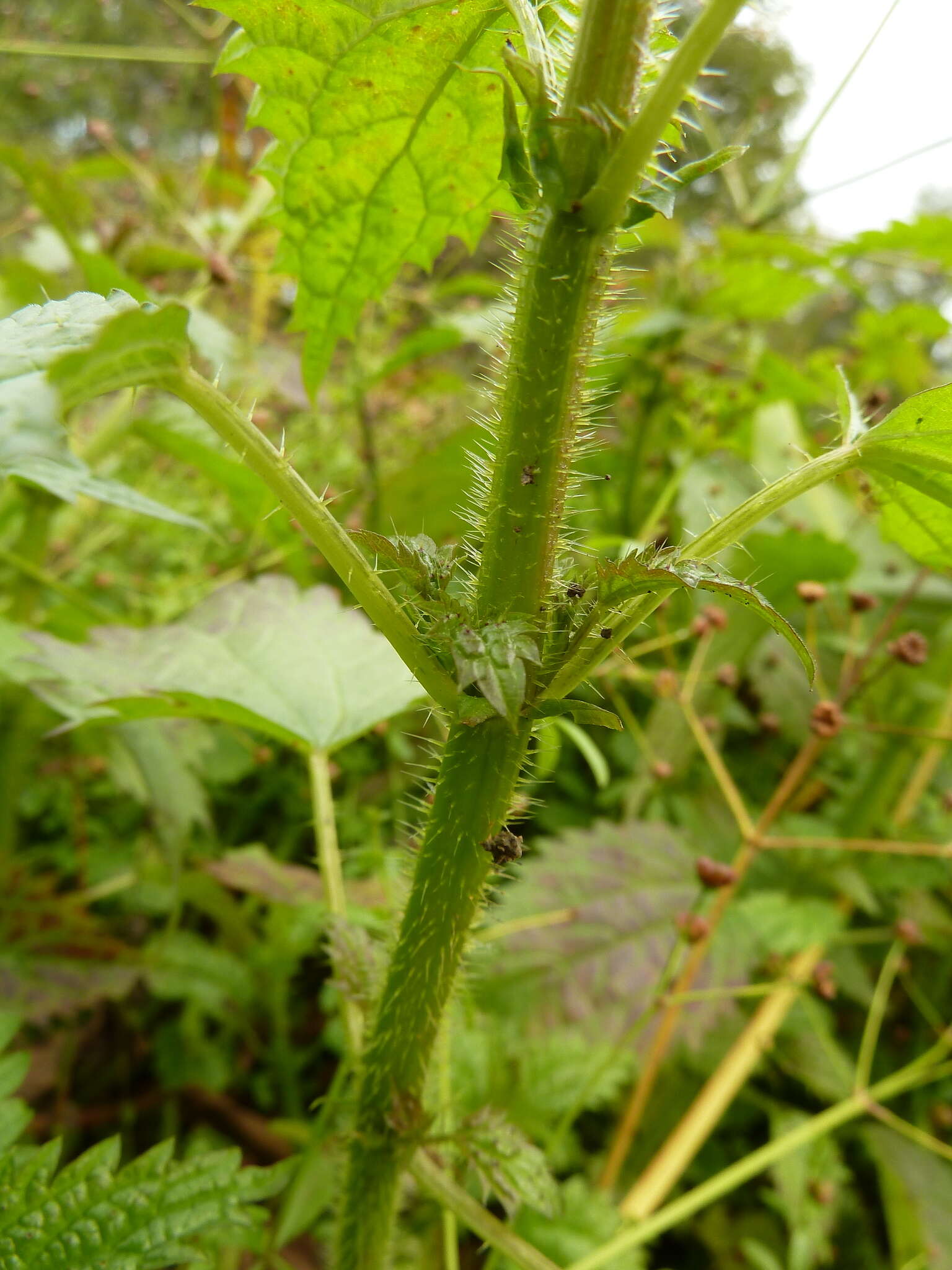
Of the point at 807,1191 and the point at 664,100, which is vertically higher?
the point at 664,100

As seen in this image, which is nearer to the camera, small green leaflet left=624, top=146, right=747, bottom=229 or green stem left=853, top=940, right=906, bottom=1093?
small green leaflet left=624, top=146, right=747, bottom=229

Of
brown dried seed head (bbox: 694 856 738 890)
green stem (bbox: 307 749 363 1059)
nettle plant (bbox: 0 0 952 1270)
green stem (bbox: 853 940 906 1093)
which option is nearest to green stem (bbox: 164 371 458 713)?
nettle plant (bbox: 0 0 952 1270)

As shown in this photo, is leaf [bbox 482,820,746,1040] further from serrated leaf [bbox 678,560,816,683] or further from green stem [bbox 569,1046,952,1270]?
serrated leaf [bbox 678,560,816,683]

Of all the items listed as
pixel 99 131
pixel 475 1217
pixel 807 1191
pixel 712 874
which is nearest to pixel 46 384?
pixel 475 1217

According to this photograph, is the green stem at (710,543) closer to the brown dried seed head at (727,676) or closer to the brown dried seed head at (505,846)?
the brown dried seed head at (505,846)

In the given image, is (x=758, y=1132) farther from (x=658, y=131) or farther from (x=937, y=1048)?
(x=658, y=131)

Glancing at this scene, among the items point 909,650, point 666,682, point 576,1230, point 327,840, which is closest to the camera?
point 327,840

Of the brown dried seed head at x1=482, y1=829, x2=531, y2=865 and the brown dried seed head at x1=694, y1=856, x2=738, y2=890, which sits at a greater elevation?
the brown dried seed head at x1=482, y1=829, x2=531, y2=865

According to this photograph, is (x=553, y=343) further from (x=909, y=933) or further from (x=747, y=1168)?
(x=909, y=933)
